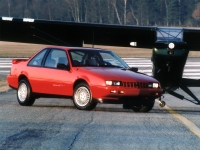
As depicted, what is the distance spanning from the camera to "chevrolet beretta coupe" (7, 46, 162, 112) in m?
13.0

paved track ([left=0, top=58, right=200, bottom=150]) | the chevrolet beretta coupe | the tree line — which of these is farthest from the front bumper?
the tree line

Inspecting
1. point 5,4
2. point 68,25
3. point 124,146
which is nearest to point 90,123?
point 124,146

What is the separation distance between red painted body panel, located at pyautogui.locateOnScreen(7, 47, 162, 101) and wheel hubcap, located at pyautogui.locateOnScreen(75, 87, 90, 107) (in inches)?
7.0

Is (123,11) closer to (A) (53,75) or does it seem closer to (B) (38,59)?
(B) (38,59)

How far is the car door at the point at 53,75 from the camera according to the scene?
1381 centimetres

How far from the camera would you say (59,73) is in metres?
13.9

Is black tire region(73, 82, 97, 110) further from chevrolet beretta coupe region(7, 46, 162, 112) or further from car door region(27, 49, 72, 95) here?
car door region(27, 49, 72, 95)

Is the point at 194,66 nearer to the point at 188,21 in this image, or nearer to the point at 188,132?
the point at 188,132

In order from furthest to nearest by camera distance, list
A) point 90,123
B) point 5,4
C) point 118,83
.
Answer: point 5,4 → point 118,83 → point 90,123

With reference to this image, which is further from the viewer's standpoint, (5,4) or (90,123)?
(5,4)

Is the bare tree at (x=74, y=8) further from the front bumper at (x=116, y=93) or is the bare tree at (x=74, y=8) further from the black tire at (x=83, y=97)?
the front bumper at (x=116, y=93)

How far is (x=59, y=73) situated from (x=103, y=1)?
6972 cm

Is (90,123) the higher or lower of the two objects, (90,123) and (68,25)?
the lower

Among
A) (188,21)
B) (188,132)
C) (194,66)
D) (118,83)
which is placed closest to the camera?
(188,132)
